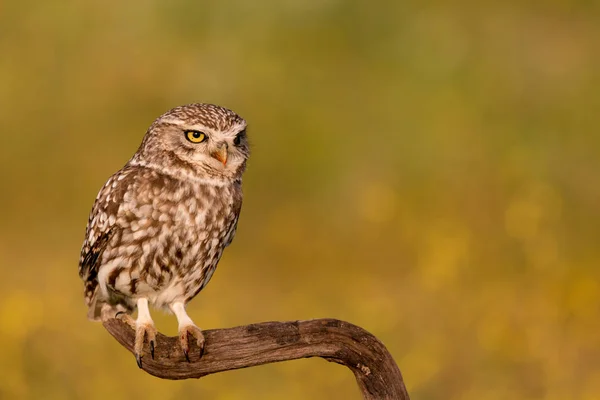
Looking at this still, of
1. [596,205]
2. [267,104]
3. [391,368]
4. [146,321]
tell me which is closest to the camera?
[391,368]

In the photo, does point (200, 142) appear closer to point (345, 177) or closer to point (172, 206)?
point (172, 206)

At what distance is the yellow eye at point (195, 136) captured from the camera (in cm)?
455

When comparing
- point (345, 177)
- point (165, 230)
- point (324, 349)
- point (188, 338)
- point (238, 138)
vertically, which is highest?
point (345, 177)

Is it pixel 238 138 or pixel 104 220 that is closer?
pixel 238 138

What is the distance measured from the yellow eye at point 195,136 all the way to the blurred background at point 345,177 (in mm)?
1891

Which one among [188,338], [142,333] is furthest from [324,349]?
[142,333]

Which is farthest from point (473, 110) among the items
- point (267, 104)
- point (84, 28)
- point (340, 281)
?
point (84, 28)

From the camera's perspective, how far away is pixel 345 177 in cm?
1030

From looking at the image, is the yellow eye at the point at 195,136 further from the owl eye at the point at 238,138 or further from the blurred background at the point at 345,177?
the blurred background at the point at 345,177

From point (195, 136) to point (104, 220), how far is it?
1.82ft

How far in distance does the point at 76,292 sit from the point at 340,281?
79.2 inches

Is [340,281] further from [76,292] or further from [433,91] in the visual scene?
[433,91]

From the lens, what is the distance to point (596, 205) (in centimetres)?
996

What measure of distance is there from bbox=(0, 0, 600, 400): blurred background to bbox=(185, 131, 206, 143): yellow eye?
1891 mm
